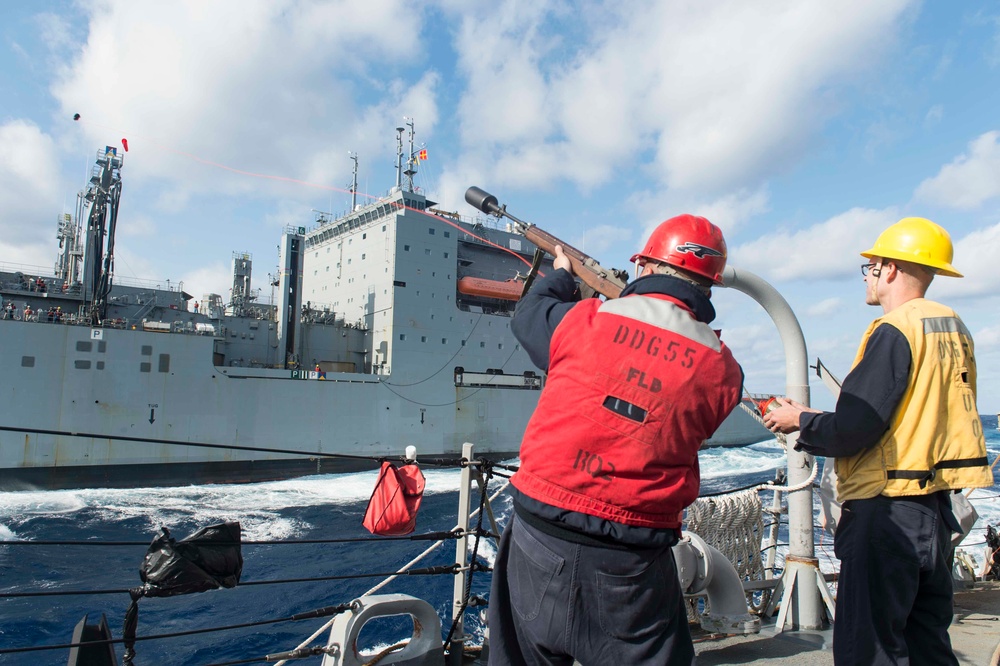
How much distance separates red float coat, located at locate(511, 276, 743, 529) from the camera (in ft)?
Answer: 3.94

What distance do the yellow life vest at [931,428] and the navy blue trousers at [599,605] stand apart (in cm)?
88

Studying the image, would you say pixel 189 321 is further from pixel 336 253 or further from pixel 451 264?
pixel 451 264

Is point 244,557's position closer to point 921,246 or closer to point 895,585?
point 895,585

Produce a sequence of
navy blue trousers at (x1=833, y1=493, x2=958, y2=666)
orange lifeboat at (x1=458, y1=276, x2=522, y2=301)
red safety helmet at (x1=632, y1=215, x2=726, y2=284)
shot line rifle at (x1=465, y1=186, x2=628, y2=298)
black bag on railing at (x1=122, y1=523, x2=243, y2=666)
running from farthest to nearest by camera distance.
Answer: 1. orange lifeboat at (x1=458, y1=276, x2=522, y2=301)
2. shot line rifle at (x1=465, y1=186, x2=628, y2=298)
3. black bag on railing at (x1=122, y1=523, x2=243, y2=666)
4. navy blue trousers at (x1=833, y1=493, x2=958, y2=666)
5. red safety helmet at (x1=632, y1=215, x2=726, y2=284)

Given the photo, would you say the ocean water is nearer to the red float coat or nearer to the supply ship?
the supply ship

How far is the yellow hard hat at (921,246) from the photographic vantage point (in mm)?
1846

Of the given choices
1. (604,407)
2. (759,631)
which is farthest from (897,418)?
(759,631)

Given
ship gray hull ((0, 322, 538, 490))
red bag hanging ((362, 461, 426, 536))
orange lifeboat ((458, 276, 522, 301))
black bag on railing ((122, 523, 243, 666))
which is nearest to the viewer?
black bag on railing ((122, 523, 243, 666))

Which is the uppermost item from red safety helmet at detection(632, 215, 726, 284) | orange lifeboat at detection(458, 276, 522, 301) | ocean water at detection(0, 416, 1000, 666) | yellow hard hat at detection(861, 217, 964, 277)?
orange lifeboat at detection(458, 276, 522, 301)

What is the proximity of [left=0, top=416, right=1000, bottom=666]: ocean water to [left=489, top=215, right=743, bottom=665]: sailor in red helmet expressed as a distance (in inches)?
133

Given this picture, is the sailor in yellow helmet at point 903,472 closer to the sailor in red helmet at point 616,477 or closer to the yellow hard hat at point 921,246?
the yellow hard hat at point 921,246

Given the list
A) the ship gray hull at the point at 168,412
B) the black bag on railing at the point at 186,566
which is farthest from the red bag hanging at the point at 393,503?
the ship gray hull at the point at 168,412

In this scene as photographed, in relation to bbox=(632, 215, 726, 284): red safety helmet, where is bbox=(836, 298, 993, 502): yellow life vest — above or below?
below

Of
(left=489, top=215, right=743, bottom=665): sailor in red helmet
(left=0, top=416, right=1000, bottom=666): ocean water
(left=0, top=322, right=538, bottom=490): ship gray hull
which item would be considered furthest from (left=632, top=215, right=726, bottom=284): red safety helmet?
(left=0, top=322, right=538, bottom=490): ship gray hull
